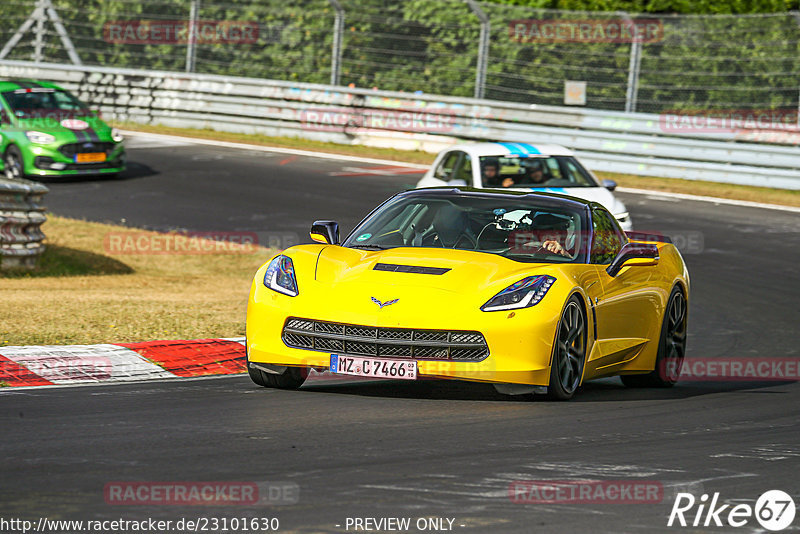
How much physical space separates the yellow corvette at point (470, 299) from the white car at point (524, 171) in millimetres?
6566

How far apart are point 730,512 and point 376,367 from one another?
8.89 feet

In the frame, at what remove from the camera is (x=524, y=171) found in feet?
54.5

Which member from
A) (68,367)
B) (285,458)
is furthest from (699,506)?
(68,367)

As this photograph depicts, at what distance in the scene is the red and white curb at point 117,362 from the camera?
8.81 meters

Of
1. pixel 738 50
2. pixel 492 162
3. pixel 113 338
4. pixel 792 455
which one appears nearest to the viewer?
pixel 792 455

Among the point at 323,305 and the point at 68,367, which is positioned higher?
the point at 323,305

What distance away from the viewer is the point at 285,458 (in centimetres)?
634

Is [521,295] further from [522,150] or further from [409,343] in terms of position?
[522,150]

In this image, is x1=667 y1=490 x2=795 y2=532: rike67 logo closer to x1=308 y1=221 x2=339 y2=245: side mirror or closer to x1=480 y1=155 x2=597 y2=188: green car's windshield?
x1=308 y1=221 x2=339 y2=245: side mirror

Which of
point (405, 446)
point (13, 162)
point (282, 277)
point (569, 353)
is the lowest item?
point (13, 162)

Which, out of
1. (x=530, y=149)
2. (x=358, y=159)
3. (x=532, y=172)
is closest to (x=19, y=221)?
(x=532, y=172)

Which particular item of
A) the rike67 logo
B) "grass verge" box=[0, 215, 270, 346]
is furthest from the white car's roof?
the rike67 logo

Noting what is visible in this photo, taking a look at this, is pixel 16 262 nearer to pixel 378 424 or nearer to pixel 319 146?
pixel 378 424

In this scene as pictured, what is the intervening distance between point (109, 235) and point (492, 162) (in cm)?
499
